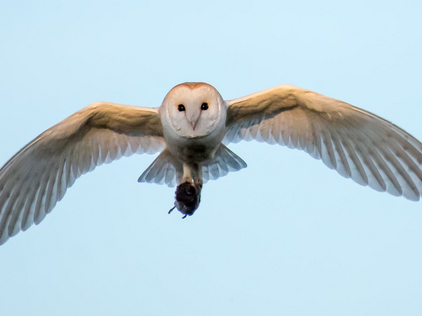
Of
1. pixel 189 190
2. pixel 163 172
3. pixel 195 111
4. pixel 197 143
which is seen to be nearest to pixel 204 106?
pixel 195 111

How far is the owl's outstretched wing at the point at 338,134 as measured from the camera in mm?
7418

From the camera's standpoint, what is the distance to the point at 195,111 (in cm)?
720

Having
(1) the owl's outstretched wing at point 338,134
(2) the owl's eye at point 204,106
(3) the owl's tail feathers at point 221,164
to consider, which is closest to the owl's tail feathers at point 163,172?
(3) the owl's tail feathers at point 221,164

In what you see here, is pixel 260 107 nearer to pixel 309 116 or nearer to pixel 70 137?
pixel 309 116

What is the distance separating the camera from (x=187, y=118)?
7.22m

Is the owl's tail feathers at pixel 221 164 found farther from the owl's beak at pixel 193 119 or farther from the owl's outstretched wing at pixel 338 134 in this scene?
the owl's beak at pixel 193 119

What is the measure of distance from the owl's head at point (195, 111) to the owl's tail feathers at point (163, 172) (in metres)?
0.75

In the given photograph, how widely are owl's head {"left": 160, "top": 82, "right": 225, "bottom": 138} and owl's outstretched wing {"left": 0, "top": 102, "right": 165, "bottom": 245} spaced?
1.43 feet

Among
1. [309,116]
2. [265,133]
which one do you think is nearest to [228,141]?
[265,133]

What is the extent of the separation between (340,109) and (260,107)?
30.4 inches

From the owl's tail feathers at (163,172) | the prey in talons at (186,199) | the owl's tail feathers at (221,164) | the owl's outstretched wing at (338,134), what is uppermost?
the owl's outstretched wing at (338,134)

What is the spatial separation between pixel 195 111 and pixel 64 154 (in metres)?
1.41

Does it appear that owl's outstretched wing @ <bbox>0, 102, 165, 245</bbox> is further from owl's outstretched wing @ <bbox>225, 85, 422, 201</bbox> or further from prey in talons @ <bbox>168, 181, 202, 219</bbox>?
owl's outstretched wing @ <bbox>225, 85, 422, 201</bbox>

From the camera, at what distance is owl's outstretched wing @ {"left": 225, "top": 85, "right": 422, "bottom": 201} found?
742 cm
